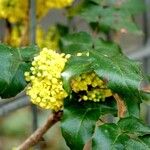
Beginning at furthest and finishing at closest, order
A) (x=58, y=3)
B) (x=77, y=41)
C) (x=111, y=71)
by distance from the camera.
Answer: (x=58, y=3) → (x=77, y=41) → (x=111, y=71)

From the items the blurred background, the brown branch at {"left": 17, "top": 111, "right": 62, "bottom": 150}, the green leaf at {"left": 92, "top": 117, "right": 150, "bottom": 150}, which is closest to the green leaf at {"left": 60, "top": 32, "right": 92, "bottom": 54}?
the blurred background

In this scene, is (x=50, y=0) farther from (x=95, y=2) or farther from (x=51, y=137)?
(x=51, y=137)

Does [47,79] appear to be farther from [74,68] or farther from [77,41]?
[77,41]

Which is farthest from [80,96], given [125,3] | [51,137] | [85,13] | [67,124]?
[51,137]

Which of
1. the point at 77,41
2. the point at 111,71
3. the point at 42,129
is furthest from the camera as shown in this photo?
the point at 77,41

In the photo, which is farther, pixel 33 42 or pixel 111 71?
pixel 33 42

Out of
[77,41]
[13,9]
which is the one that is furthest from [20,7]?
[77,41]

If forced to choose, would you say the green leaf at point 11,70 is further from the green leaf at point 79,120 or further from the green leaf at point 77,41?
the green leaf at point 77,41
